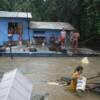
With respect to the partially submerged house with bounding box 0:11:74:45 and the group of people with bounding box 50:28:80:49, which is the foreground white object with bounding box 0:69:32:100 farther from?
the partially submerged house with bounding box 0:11:74:45

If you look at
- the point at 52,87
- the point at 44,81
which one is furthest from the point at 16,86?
the point at 44,81

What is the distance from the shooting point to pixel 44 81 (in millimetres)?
12820

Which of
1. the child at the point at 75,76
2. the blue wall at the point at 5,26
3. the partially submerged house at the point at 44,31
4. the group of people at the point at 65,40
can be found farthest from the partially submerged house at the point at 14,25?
the child at the point at 75,76

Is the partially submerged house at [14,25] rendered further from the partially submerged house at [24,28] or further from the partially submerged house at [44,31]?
the partially submerged house at [44,31]

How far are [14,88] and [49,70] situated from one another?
13539mm

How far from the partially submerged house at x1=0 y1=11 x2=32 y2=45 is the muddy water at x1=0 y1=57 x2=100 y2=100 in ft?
24.7

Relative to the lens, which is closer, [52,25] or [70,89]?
[70,89]

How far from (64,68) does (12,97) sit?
14.4 meters

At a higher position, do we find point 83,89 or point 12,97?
point 12,97

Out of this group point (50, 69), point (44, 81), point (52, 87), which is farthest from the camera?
point (50, 69)

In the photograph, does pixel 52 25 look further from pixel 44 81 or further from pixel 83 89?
pixel 83 89

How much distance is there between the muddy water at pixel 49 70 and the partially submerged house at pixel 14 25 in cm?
752

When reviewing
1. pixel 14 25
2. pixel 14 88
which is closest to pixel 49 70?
pixel 14 25

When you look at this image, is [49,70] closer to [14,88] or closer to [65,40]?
[65,40]
